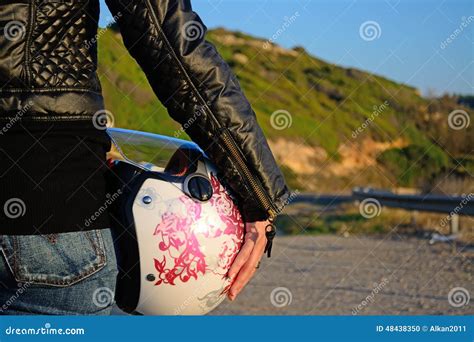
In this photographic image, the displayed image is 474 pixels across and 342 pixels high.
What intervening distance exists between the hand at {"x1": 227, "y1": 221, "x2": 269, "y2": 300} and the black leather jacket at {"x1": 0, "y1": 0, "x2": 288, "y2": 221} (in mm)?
34

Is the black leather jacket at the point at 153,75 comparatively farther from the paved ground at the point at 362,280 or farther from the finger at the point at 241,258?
the paved ground at the point at 362,280

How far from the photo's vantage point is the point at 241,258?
273 cm

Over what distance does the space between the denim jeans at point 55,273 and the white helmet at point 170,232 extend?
39 cm

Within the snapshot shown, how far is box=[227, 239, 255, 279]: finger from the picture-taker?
270cm

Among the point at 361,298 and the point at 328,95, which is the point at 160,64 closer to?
the point at 361,298

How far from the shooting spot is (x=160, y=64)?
7.94ft

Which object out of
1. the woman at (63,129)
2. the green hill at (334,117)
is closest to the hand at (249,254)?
the woman at (63,129)

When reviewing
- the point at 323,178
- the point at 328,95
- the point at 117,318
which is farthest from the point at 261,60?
the point at 117,318

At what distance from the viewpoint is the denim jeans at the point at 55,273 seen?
7.07ft

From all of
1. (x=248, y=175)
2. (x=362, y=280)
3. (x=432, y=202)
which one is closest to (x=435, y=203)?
(x=432, y=202)

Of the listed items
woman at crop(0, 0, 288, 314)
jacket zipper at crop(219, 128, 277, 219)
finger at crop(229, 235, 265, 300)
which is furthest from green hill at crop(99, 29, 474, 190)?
woman at crop(0, 0, 288, 314)

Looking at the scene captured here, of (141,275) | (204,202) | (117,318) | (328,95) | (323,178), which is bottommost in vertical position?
(117,318)

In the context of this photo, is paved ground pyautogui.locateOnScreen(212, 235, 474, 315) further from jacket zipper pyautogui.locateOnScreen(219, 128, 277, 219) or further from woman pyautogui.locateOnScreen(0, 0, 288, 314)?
woman pyautogui.locateOnScreen(0, 0, 288, 314)

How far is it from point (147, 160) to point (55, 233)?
29.1 inches
